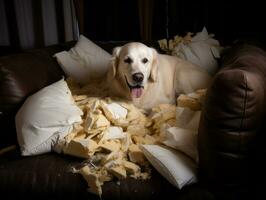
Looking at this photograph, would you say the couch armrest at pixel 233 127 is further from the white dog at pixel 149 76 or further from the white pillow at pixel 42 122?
the white dog at pixel 149 76

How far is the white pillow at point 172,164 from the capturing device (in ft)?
4.03

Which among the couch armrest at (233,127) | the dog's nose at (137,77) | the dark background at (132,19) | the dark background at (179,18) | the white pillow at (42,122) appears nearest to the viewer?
the couch armrest at (233,127)

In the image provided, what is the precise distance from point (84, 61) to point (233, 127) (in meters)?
1.29

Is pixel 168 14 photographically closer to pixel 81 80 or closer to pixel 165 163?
pixel 81 80

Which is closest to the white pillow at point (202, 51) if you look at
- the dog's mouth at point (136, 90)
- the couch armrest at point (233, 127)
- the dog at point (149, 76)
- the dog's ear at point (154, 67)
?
the dog at point (149, 76)

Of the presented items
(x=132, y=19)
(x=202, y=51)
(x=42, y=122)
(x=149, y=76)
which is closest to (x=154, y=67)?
(x=149, y=76)

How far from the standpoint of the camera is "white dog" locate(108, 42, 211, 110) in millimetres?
1898

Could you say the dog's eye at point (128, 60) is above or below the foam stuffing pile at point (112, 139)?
above

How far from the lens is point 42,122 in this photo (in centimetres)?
148

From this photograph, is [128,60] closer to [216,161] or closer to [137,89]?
[137,89]

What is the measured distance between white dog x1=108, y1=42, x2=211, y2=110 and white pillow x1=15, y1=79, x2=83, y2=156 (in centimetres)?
44

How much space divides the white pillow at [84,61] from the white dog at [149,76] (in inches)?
7.5

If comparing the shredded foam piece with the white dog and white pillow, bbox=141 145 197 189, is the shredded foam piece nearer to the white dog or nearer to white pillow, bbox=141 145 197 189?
white pillow, bbox=141 145 197 189

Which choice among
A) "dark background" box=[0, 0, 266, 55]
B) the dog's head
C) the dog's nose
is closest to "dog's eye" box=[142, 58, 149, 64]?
the dog's head
